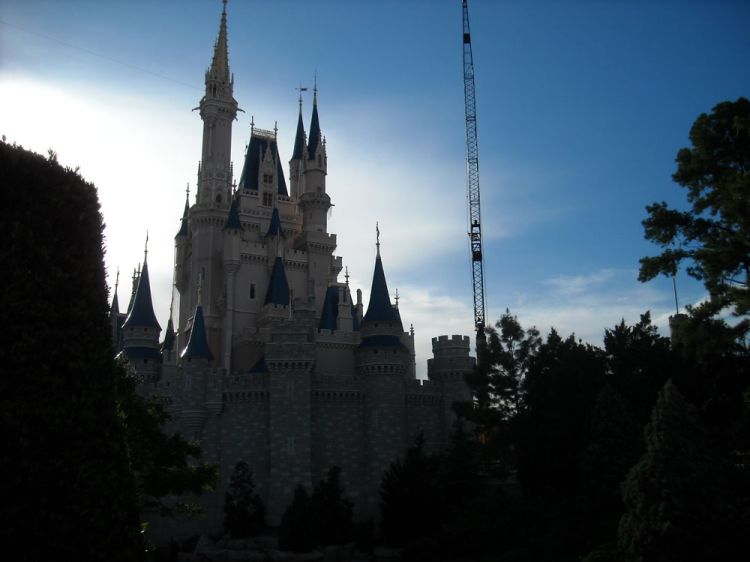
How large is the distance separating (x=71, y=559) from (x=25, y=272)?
15.2ft

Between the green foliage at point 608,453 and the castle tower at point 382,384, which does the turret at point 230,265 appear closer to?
the castle tower at point 382,384

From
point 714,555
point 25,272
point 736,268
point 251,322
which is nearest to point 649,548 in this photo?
point 714,555

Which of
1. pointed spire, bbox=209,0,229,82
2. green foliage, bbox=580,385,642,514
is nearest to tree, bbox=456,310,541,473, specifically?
green foliage, bbox=580,385,642,514

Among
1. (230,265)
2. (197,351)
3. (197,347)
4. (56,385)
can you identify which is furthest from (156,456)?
(230,265)

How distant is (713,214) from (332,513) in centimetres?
2113

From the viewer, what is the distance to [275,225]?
160 feet

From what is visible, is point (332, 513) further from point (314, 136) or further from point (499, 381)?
point (314, 136)

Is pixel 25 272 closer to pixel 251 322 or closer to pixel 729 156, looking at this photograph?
pixel 729 156

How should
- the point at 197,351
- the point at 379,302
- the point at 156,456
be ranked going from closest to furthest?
the point at 156,456, the point at 197,351, the point at 379,302

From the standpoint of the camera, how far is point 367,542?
33.6m

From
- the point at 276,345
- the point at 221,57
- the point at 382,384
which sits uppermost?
the point at 221,57

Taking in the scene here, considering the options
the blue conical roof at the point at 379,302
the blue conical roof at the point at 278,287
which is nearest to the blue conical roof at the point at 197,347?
the blue conical roof at the point at 278,287

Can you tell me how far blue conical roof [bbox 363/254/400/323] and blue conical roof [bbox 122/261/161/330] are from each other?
12.4 m

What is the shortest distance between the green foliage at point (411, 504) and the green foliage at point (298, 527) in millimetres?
3874
